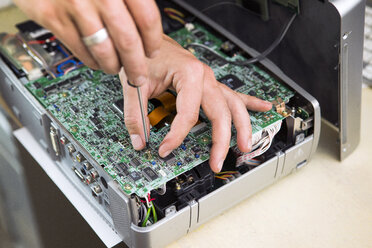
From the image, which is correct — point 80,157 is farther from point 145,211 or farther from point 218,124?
point 218,124

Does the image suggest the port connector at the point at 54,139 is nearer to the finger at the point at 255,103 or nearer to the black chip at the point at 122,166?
the black chip at the point at 122,166

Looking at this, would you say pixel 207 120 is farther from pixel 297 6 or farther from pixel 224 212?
pixel 297 6

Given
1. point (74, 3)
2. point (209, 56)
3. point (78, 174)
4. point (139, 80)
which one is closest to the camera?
point (74, 3)

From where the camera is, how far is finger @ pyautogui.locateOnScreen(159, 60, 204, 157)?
5.04ft

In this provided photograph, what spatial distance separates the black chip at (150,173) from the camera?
151cm

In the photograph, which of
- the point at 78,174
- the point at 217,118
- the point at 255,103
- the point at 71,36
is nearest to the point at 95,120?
the point at 78,174

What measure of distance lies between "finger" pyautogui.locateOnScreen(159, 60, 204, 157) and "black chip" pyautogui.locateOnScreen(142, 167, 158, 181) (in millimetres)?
56

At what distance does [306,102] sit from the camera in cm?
171

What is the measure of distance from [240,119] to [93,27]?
25.3 inches

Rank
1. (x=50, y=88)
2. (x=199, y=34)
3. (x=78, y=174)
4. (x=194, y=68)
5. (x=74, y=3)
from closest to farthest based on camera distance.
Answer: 1. (x=74, y=3)
2. (x=194, y=68)
3. (x=78, y=174)
4. (x=50, y=88)
5. (x=199, y=34)

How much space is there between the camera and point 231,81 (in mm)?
1822

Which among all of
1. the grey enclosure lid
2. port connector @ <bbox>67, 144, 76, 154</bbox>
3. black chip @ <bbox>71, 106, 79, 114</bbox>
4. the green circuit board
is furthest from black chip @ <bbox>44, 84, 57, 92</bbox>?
the grey enclosure lid

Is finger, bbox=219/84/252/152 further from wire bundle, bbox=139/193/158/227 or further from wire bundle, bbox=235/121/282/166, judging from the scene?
wire bundle, bbox=139/193/158/227

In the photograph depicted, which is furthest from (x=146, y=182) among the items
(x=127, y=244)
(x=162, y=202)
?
(x=127, y=244)
